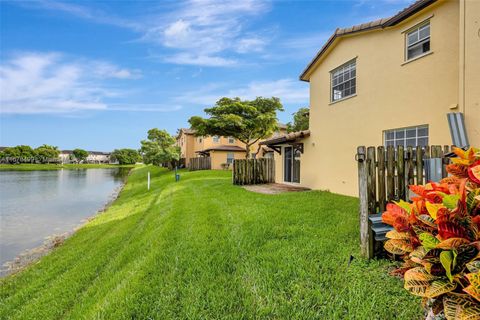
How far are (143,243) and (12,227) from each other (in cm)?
996

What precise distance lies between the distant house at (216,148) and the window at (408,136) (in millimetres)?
16101

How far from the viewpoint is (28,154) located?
3450 inches

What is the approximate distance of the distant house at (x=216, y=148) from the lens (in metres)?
32.2

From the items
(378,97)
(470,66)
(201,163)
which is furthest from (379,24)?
(201,163)

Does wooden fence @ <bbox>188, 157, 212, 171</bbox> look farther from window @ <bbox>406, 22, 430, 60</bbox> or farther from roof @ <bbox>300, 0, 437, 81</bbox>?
window @ <bbox>406, 22, 430, 60</bbox>


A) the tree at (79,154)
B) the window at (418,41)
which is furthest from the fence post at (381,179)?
the tree at (79,154)

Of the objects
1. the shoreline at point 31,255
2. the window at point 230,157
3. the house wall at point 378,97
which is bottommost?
the shoreline at point 31,255

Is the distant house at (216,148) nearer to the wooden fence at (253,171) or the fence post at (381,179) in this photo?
the wooden fence at (253,171)

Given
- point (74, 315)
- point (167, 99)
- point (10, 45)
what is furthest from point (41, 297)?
point (167, 99)

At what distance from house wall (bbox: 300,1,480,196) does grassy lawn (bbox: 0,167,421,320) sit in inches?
140

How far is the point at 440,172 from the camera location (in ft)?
15.0

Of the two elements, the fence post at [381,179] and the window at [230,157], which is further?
the window at [230,157]

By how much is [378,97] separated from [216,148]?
941 inches

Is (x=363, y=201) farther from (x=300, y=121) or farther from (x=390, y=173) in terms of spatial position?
(x=300, y=121)
